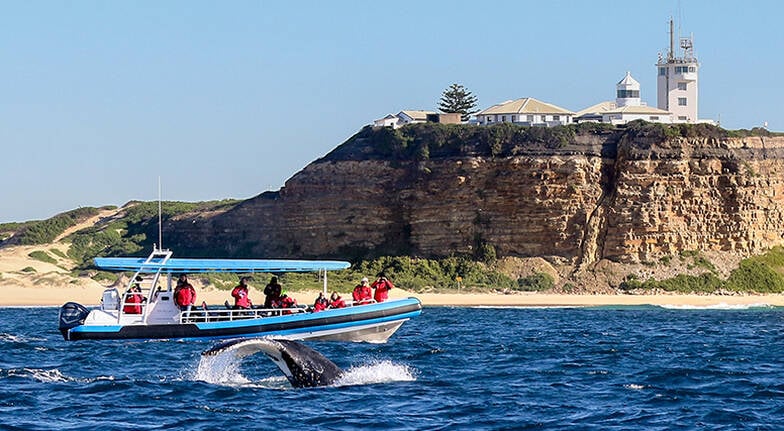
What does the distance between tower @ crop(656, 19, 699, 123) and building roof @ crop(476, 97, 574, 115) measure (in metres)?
6.73

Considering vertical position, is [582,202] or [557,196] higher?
[557,196]

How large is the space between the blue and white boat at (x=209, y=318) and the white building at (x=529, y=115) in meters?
45.2

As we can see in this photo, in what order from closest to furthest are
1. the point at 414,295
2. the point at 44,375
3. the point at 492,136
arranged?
1. the point at 44,375
2. the point at 414,295
3. the point at 492,136

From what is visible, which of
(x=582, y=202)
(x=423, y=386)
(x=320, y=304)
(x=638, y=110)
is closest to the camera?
(x=423, y=386)

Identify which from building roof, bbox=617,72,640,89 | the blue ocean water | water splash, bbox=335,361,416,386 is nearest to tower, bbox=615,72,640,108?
building roof, bbox=617,72,640,89

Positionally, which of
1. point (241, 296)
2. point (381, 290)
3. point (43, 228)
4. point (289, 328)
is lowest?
point (289, 328)

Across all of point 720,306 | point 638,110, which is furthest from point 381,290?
point 638,110

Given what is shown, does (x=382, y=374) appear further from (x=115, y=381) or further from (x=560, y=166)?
(x=560, y=166)

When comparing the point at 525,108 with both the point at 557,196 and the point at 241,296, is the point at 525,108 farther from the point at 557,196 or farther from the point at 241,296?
the point at 241,296

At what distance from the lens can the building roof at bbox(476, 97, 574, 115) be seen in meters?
82.2

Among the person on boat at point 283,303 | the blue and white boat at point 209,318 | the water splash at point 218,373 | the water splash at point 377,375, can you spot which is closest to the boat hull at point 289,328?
the blue and white boat at point 209,318

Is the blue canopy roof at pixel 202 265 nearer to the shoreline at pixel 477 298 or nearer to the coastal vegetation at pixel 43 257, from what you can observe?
the shoreline at pixel 477 298

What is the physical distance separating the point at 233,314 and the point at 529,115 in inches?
1889

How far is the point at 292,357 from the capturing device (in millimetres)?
21422
